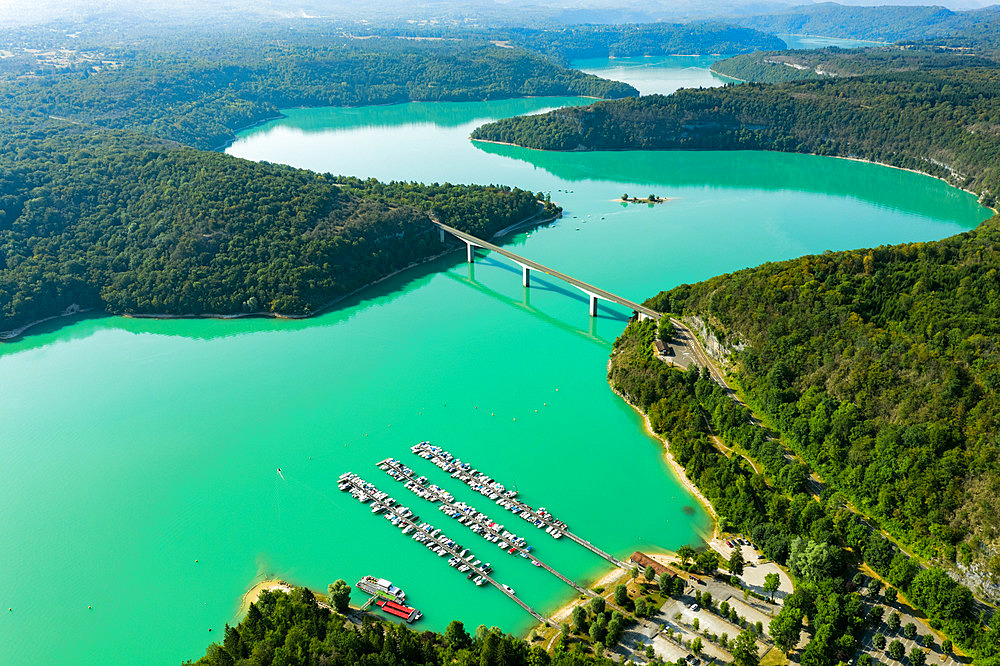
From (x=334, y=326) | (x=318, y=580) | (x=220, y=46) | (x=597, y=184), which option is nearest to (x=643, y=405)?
(x=318, y=580)

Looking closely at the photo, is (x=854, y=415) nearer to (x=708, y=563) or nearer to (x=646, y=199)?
(x=708, y=563)

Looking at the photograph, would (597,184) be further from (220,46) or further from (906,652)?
(220,46)

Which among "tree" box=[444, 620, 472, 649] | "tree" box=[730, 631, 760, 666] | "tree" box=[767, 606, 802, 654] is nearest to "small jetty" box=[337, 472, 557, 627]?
"tree" box=[444, 620, 472, 649]

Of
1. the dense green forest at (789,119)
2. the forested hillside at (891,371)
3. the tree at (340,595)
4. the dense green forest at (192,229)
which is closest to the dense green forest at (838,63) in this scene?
the dense green forest at (789,119)

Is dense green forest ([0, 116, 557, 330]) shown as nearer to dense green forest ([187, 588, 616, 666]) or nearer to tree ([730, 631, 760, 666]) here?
dense green forest ([187, 588, 616, 666])

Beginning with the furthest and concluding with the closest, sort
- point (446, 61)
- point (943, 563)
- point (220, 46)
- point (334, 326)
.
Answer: point (220, 46)
point (446, 61)
point (334, 326)
point (943, 563)

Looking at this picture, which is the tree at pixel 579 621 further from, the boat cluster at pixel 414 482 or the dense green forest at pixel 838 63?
the dense green forest at pixel 838 63

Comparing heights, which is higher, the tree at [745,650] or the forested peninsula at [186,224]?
the forested peninsula at [186,224]
